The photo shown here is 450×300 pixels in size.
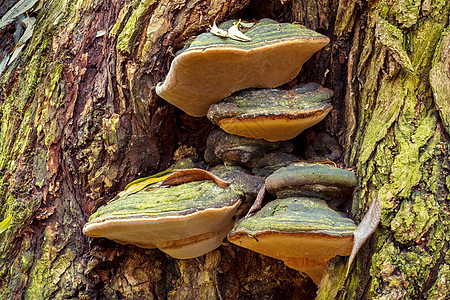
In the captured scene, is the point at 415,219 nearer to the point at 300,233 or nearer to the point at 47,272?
the point at 300,233

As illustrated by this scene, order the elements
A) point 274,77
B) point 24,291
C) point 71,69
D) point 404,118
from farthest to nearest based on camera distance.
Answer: point 71,69, point 24,291, point 274,77, point 404,118

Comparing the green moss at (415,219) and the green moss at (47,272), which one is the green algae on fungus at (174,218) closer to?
the green moss at (47,272)

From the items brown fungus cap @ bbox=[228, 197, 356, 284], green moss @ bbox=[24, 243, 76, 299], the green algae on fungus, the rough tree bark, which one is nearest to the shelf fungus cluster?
brown fungus cap @ bbox=[228, 197, 356, 284]

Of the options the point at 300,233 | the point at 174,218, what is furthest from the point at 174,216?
the point at 300,233

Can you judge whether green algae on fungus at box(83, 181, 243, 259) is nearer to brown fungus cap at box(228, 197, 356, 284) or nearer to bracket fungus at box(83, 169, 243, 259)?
bracket fungus at box(83, 169, 243, 259)

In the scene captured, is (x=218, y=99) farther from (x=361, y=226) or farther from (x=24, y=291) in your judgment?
(x=24, y=291)

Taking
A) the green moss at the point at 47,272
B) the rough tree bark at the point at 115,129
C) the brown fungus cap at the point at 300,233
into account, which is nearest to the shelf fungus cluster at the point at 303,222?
the brown fungus cap at the point at 300,233

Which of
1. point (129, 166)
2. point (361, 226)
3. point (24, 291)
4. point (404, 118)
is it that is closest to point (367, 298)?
point (361, 226)
